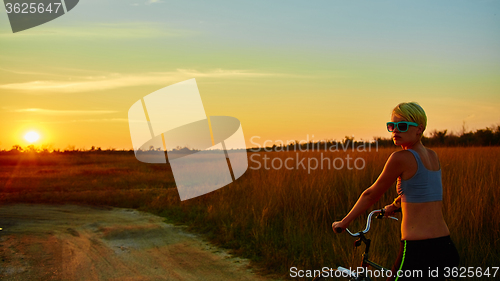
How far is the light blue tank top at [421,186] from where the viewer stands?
2.30m

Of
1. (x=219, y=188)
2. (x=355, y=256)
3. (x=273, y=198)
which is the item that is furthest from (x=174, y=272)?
(x=219, y=188)

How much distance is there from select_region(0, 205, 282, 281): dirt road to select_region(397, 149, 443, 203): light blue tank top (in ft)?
11.4

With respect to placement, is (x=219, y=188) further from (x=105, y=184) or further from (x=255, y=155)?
(x=105, y=184)

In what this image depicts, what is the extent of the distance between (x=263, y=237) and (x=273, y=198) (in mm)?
1617

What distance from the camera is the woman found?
2301mm

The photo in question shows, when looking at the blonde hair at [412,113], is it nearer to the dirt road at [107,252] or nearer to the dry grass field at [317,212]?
the dry grass field at [317,212]

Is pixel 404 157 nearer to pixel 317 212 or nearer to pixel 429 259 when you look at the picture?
pixel 429 259

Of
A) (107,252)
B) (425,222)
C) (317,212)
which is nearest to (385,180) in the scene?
(425,222)

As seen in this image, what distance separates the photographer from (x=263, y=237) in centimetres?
686

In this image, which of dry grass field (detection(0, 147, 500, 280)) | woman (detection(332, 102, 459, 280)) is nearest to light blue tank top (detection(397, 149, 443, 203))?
woman (detection(332, 102, 459, 280))

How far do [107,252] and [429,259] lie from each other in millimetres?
5933

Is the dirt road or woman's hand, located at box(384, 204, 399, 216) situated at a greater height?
woman's hand, located at box(384, 204, 399, 216)

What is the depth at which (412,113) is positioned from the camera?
2.34m

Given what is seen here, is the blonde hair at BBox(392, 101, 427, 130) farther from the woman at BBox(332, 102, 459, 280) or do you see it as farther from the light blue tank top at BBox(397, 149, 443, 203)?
the light blue tank top at BBox(397, 149, 443, 203)
